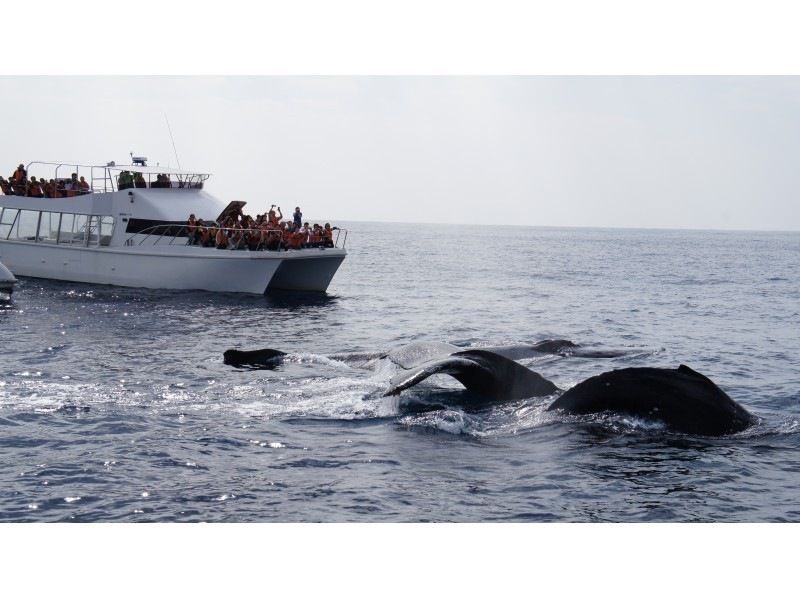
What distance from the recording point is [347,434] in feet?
39.6

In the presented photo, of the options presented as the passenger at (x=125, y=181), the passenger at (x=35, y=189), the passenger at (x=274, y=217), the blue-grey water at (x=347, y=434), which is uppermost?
the passenger at (x=125, y=181)

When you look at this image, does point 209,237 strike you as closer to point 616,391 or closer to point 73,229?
point 73,229

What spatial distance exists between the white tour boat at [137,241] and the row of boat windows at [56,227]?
35mm

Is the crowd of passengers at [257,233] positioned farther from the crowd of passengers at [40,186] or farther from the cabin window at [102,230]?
the crowd of passengers at [40,186]

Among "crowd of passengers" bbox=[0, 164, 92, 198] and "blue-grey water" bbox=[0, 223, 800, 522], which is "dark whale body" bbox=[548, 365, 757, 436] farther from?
"crowd of passengers" bbox=[0, 164, 92, 198]

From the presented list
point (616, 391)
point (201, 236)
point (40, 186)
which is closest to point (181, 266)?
point (201, 236)

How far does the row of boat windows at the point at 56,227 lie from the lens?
33688 mm

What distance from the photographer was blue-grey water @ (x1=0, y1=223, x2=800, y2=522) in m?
9.60

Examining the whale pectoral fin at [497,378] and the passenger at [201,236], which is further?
the passenger at [201,236]

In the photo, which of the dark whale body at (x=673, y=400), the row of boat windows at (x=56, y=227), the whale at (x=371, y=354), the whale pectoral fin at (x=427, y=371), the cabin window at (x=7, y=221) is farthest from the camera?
the cabin window at (x=7, y=221)

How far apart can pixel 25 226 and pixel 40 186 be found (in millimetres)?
1588

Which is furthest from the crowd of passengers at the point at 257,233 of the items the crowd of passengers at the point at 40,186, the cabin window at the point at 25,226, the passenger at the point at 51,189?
the cabin window at the point at 25,226

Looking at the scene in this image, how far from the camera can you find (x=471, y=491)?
9.89 metres

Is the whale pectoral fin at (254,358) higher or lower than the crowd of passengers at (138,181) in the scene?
lower
